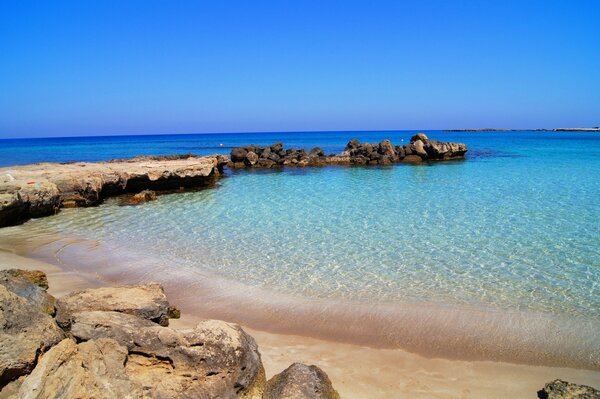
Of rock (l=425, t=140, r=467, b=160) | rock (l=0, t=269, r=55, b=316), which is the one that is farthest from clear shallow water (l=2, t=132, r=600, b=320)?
rock (l=425, t=140, r=467, b=160)

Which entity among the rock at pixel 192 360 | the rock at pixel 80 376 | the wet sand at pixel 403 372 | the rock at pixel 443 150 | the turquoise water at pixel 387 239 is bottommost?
the wet sand at pixel 403 372

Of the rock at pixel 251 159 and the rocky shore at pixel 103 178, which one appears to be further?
the rock at pixel 251 159

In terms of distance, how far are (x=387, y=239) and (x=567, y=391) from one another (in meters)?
6.08

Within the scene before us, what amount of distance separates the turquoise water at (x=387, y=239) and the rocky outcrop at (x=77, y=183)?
0.55 metres

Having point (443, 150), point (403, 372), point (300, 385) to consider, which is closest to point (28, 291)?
point (300, 385)

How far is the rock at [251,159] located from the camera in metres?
29.5

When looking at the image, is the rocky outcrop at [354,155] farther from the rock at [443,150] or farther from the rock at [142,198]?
the rock at [142,198]

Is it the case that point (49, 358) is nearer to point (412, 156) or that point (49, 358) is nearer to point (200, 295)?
point (200, 295)

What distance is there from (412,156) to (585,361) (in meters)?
27.7

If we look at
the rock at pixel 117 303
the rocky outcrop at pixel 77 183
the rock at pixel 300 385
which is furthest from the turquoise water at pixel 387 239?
the rock at pixel 300 385

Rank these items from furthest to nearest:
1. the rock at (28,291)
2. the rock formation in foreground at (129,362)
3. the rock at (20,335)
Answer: the rock at (28,291) → the rock at (20,335) → the rock formation in foreground at (129,362)

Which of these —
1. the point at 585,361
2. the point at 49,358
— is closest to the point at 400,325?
the point at 585,361

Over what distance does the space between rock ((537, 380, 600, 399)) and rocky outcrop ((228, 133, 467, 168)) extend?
25510 mm

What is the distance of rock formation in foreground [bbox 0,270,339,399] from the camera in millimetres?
3217
